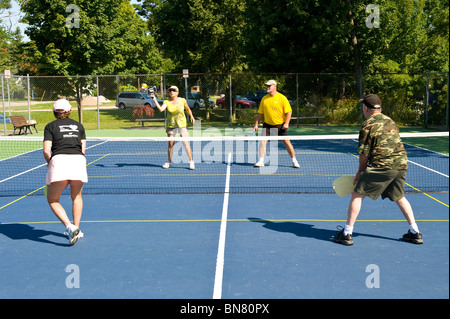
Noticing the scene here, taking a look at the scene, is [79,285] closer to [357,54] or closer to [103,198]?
[103,198]

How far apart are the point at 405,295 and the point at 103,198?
5.89 meters

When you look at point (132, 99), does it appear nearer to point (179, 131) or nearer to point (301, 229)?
point (179, 131)

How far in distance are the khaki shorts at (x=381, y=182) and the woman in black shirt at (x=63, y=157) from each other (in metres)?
3.27

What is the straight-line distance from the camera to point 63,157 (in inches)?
233

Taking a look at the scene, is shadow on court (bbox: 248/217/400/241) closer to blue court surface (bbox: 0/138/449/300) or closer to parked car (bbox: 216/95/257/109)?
blue court surface (bbox: 0/138/449/300)

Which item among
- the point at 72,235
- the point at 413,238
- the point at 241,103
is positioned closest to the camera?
the point at 413,238

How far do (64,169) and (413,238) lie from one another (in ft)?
13.8

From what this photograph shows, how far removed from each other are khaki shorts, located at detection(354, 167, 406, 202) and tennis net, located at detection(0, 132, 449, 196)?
9.96 feet

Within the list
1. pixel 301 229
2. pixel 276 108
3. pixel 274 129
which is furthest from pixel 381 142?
pixel 274 129

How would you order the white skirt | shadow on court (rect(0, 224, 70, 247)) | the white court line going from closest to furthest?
the white court line → the white skirt → shadow on court (rect(0, 224, 70, 247))

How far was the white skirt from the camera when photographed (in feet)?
19.2

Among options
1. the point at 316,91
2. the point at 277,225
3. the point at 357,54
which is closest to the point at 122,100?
the point at 316,91

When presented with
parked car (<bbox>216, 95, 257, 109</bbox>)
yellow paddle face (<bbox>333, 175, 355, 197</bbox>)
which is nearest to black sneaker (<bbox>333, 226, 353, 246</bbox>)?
yellow paddle face (<bbox>333, 175, 355, 197</bbox>)

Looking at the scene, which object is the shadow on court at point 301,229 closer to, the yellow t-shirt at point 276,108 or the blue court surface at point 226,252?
the blue court surface at point 226,252
